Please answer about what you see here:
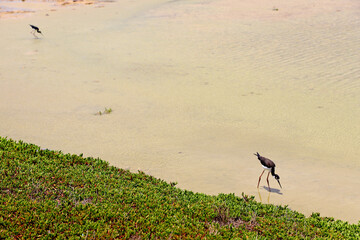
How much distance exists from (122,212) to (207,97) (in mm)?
5871

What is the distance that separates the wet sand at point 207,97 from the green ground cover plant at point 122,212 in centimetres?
101

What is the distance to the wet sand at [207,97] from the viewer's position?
24.1ft

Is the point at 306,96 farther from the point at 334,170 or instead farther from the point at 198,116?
the point at 334,170

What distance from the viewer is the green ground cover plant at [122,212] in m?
4.54

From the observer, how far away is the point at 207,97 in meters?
10.5

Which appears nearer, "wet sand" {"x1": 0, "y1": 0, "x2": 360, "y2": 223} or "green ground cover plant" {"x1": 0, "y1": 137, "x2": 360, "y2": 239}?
"green ground cover plant" {"x1": 0, "y1": 137, "x2": 360, "y2": 239}

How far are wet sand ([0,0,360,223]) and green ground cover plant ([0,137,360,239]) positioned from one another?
101 cm

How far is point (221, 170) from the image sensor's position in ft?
23.9

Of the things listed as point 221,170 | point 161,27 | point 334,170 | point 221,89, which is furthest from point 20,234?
point 161,27

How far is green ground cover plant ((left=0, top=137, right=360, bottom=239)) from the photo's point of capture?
4.54 metres

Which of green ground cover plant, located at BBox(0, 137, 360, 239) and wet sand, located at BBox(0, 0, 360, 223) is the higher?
green ground cover plant, located at BBox(0, 137, 360, 239)

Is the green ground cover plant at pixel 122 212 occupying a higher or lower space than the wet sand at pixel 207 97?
higher

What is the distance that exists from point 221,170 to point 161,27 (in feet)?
35.7

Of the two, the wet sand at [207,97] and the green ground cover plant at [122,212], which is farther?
the wet sand at [207,97]
